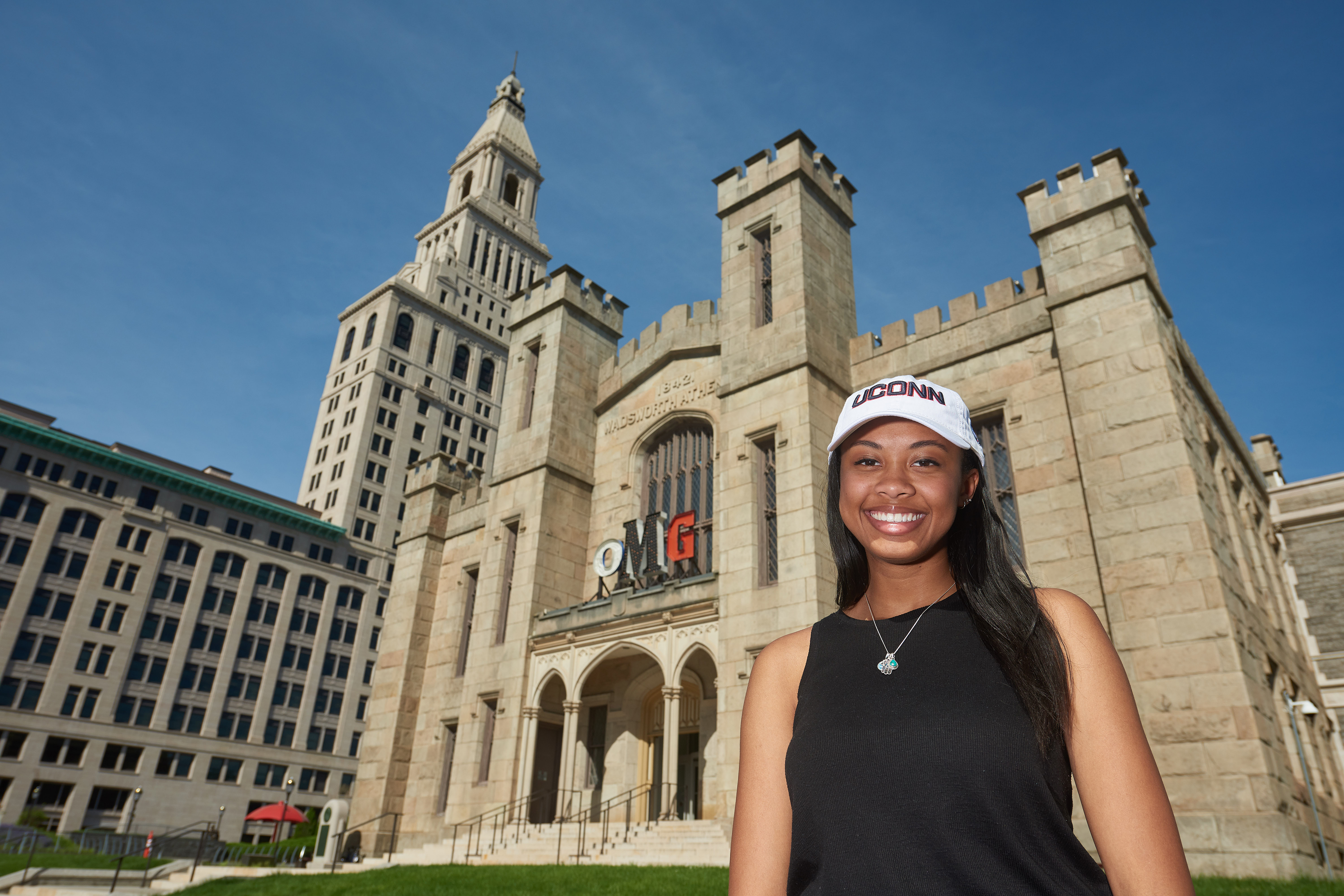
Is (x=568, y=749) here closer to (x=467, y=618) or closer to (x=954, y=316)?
(x=467, y=618)

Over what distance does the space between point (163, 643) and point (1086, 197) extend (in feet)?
224

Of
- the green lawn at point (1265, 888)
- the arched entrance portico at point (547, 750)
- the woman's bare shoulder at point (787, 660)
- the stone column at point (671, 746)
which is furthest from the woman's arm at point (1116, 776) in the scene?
the arched entrance portico at point (547, 750)

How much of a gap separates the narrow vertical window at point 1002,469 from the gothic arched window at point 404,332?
75.7 metres

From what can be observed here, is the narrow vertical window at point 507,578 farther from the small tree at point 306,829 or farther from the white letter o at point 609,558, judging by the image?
the small tree at point 306,829

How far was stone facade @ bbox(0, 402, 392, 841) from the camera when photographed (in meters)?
56.3

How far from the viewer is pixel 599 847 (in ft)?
63.7

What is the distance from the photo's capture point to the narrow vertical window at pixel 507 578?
26.8 metres

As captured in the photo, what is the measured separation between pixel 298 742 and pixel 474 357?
4416 cm

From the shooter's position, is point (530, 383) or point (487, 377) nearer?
point (530, 383)

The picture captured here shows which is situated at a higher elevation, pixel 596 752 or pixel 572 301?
pixel 572 301

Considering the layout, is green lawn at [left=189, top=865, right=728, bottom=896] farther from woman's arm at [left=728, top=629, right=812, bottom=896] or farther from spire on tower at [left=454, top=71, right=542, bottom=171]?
spire on tower at [left=454, top=71, right=542, bottom=171]

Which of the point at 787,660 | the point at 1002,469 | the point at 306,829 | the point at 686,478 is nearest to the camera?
the point at 787,660

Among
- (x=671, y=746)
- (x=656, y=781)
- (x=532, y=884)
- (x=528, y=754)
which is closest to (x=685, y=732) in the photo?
(x=656, y=781)

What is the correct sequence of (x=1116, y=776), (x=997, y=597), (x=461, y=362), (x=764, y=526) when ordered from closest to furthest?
(x=1116, y=776) → (x=997, y=597) → (x=764, y=526) → (x=461, y=362)
